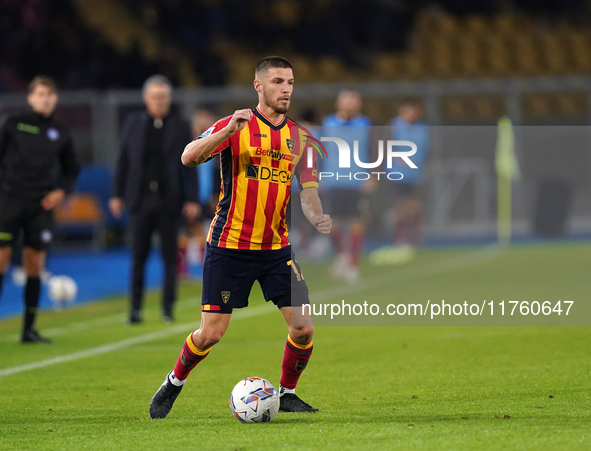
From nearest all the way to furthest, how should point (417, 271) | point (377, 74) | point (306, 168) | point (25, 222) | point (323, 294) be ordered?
point (306, 168) → point (25, 222) → point (323, 294) → point (417, 271) → point (377, 74)

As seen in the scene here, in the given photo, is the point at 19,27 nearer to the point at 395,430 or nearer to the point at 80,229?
the point at 80,229

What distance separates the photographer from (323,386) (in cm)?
611

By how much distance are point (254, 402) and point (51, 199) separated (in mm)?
3964

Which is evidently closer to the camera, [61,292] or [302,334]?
[302,334]

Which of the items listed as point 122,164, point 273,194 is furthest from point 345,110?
point 273,194

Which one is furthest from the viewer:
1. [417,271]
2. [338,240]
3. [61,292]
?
[417,271]

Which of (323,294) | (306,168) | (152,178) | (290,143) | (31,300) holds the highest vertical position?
(290,143)

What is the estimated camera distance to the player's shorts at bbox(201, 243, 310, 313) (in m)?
4.97

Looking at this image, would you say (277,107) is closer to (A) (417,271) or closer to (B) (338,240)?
(B) (338,240)

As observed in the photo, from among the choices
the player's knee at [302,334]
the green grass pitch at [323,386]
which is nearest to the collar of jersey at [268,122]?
the player's knee at [302,334]

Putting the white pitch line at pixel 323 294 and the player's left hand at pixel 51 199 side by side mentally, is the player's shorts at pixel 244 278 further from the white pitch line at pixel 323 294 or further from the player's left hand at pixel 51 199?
the player's left hand at pixel 51 199

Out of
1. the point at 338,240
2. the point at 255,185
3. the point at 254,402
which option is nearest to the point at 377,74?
the point at 338,240

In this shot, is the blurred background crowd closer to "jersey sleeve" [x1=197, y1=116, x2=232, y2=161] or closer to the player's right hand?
"jersey sleeve" [x1=197, y1=116, x2=232, y2=161]

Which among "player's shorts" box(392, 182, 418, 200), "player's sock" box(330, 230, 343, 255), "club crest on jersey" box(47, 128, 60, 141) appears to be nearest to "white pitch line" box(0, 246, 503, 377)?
"player's sock" box(330, 230, 343, 255)
